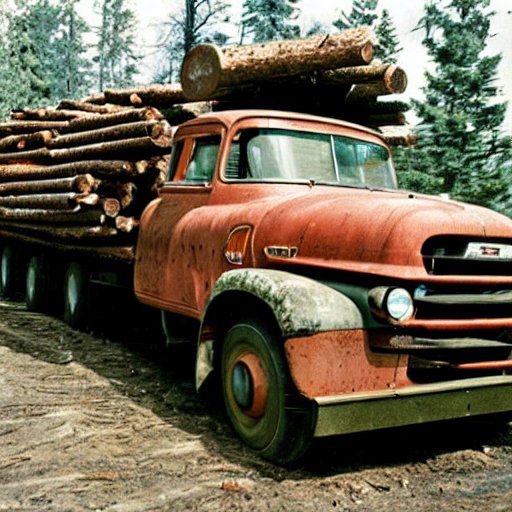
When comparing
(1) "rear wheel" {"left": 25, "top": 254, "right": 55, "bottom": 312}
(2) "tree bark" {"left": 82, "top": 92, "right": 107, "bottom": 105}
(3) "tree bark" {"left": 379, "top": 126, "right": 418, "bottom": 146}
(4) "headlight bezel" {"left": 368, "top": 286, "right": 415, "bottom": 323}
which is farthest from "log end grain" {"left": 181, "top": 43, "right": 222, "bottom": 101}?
(4) "headlight bezel" {"left": 368, "top": 286, "right": 415, "bottom": 323}

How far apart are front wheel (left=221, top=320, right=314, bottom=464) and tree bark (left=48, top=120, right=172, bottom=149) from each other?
154 inches

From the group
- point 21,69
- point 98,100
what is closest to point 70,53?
point 21,69

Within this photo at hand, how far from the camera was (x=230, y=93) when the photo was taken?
9445 millimetres

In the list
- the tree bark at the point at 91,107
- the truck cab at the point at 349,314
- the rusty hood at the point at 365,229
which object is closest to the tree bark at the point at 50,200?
the tree bark at the point at 91,107

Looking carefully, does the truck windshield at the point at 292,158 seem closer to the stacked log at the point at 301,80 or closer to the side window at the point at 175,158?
the side window at the point at 175,158

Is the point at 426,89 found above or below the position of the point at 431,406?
above

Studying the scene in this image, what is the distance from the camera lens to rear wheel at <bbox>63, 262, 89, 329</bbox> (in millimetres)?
9047

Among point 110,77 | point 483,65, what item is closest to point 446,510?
point 483,65

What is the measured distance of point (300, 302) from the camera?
4.08 metres

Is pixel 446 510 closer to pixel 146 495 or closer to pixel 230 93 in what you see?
pixel 146 495

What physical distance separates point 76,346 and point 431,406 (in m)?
5.00

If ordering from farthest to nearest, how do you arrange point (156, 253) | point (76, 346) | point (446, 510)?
point (76, 346), point (156, 253), point (446, 510)

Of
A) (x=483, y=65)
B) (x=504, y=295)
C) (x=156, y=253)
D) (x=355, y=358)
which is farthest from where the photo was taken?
(x=483, y=65)

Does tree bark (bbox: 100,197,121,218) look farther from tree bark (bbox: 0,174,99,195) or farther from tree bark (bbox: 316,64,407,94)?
tree bark (bbox: 316,64,407,94)
